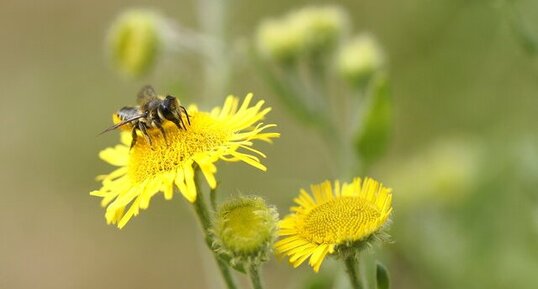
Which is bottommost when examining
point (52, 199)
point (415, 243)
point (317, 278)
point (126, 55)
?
point (317, 278)

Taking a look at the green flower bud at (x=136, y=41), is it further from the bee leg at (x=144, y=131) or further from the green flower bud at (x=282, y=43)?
the bee leg at (x=144, y=131)

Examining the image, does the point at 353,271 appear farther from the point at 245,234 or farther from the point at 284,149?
the point at 284,149

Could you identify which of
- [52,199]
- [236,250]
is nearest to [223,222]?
[236,250]

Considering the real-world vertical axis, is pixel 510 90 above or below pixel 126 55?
below

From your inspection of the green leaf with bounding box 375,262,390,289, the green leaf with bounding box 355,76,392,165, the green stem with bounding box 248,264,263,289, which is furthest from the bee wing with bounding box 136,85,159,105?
the green leaf with bounding box 355,76,392,165

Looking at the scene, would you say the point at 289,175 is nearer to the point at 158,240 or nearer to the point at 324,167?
the point at 324,167

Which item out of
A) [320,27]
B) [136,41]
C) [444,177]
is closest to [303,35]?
[320,27]

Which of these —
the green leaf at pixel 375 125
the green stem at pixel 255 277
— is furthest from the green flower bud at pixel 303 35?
the green stem at pixel 255 277
